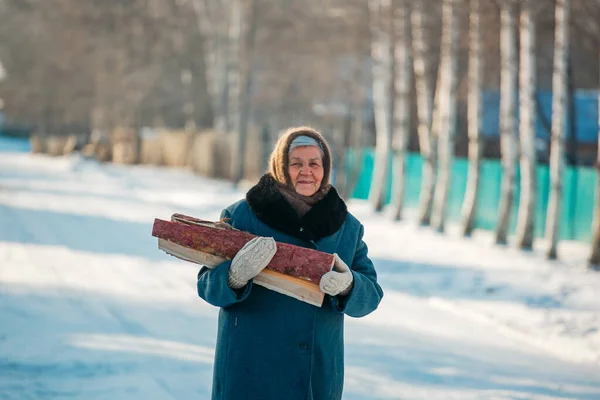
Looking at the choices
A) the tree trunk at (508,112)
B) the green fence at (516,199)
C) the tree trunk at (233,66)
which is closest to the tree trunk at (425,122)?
the green fence at (516,199)

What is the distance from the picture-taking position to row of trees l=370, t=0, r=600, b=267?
1385 cm

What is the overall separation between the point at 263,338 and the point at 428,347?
4789mm

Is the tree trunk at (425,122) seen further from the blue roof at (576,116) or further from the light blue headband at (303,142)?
the blue roof at (576,116)

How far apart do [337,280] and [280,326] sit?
32 cm

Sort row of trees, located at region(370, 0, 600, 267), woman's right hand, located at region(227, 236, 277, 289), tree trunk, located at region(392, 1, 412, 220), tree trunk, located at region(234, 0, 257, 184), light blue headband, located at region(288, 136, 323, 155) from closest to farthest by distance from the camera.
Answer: woman's right hand, located at region(227, 236, 277, 289) → light blue headband, located at region(288, 136, 323, 155) → row of trees, located at region(370, 0, 600, 267) → tree trunk, located at region(392, 1, 412, 220) → tree trunk, located at region(234, 0, 257, 184)

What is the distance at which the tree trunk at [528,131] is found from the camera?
14.4 metres

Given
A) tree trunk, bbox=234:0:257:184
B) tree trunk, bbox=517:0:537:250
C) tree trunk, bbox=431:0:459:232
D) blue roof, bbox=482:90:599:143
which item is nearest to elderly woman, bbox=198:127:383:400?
tree trunk, bbox=517:0:537:250

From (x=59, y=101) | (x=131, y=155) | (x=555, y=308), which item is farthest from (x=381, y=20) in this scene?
(x=59, y=101)

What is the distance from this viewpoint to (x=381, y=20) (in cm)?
2025

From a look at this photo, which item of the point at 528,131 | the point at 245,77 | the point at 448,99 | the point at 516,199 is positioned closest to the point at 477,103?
the point at 448,99

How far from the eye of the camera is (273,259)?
10.4 feet

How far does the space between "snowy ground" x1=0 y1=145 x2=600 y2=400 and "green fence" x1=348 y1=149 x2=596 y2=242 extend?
152 centimetres

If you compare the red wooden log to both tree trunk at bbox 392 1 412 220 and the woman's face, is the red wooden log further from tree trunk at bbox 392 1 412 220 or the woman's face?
tree trunk at bbox 392 1 412 220

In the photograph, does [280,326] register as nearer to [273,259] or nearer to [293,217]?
[273,259]
